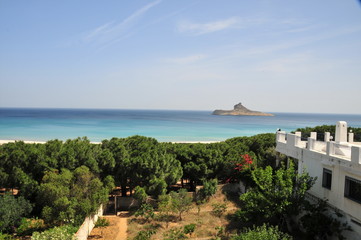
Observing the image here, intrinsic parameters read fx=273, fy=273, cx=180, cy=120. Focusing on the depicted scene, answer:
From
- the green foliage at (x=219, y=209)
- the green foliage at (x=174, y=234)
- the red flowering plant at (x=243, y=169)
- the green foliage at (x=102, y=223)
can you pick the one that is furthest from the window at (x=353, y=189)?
the green foliage at (x=102, y=223)

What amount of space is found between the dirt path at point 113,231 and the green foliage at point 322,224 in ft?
28.0

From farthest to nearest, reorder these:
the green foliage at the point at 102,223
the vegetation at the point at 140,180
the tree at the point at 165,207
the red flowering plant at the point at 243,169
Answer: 1. the red flowering plant at the point at 243,169
2. the tree at the point at 165,207
3. the green foliage at the point at 102,223
4. the vegetation at the point at 140,180

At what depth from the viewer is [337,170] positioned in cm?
1166

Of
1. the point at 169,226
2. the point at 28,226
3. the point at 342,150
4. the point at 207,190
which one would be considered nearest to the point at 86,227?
the point at 28,226

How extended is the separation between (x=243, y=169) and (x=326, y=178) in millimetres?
6446

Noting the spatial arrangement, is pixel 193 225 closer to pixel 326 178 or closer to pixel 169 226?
pixel 169 226

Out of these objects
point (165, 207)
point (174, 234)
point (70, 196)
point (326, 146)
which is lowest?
point (174, 234)

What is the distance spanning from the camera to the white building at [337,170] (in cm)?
1076

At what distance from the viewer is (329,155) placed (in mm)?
12031

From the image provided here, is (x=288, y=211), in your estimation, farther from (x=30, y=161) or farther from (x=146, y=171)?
(x=30, y=161)

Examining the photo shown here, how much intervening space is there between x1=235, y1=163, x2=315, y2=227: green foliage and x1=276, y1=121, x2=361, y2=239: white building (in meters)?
0.69

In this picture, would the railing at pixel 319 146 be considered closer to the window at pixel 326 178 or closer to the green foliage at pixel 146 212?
the window at pixel 326 178

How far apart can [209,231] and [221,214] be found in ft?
7.59

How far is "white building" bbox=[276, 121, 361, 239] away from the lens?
10758mm
